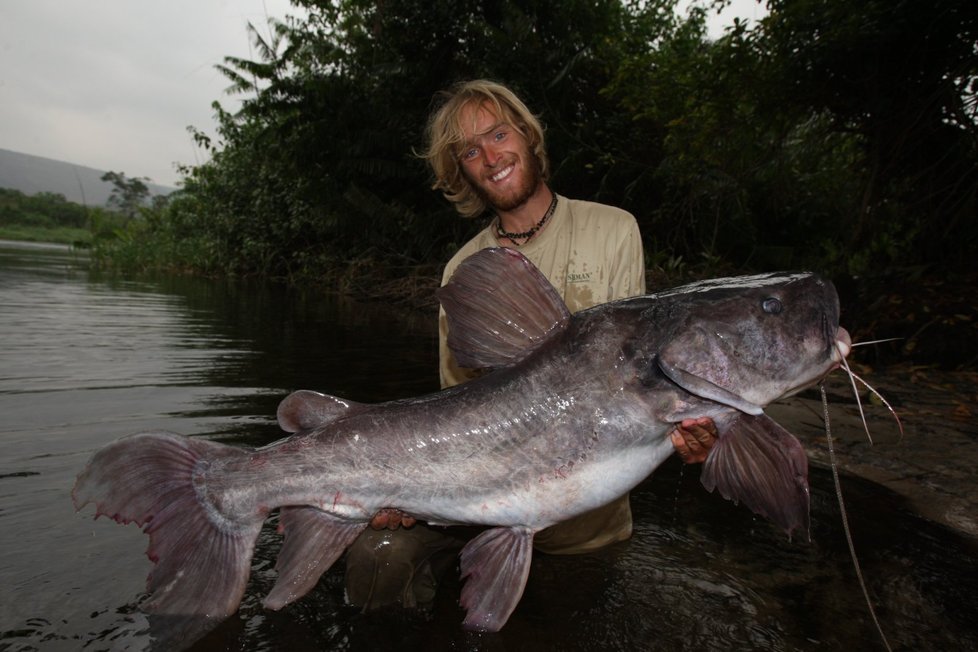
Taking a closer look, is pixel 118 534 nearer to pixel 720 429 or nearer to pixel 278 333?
pixel 720 429

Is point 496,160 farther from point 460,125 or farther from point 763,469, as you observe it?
point 763,469

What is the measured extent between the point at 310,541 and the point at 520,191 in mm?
1827

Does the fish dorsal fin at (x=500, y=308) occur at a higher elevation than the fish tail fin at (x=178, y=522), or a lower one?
higher

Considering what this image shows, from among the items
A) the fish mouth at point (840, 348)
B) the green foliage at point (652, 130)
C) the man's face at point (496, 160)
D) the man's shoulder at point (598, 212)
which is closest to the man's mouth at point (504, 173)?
the man's face at point (496, 160)

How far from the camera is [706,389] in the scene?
1752 millimetres

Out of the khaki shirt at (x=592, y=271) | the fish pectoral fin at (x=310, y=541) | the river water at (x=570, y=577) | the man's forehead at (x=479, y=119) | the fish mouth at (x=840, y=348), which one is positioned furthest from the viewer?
the man's forehead at (x=479, y=119)

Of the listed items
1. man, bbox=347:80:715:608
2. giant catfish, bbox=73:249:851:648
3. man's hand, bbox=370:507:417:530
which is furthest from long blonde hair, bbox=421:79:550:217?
man's hand, bbox=370:507:417:530

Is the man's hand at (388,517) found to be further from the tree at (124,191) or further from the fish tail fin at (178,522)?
the tree at (124,191)

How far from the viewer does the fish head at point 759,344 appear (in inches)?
68.6

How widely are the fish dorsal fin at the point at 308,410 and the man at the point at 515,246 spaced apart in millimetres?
488

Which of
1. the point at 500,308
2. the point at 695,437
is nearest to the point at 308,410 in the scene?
the point at 500,308

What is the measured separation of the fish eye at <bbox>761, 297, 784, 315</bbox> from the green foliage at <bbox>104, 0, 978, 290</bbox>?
627 centimetres

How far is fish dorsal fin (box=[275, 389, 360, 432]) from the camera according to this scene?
6.56ft

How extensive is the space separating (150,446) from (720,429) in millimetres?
1826
